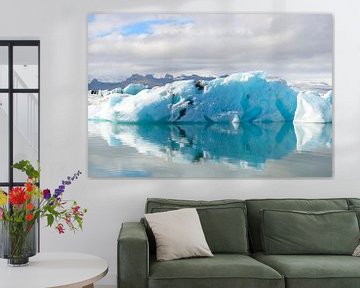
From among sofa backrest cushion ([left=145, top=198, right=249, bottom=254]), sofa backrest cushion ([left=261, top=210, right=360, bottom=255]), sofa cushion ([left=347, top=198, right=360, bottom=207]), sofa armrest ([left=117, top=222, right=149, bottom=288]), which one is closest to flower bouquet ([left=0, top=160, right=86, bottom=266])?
sofa armrest ([left=117, top=222, right=149, bottom=288])

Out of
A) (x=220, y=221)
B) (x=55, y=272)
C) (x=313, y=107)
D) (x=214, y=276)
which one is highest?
(x=313, y=107)

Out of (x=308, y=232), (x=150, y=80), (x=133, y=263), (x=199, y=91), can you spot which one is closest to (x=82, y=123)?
(x=150, y=80)

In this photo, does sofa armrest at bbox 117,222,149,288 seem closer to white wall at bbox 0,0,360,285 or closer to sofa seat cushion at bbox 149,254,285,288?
sofa seat cushion at bbox 149,254,285,288

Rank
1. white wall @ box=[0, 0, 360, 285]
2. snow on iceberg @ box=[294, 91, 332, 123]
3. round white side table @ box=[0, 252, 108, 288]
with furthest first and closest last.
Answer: snow on iceberg @ box=[294, 91, 332, 123], white wall @ box=[0, 0, 360, 285], round white side table @ box=[0, 252, 108, 288]

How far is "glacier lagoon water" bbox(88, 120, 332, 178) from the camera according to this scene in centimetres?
529

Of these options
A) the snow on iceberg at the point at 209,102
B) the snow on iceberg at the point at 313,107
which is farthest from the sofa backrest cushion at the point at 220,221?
the snow on iceberg at the point at 313,107

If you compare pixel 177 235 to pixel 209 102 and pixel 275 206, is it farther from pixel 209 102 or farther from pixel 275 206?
pixel 209 102

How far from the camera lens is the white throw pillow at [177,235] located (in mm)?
4449

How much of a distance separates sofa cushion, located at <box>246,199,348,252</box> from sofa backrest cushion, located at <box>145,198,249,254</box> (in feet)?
0.31

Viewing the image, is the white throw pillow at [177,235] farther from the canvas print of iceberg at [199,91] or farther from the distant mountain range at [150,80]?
the distant mountain range at [150,80]

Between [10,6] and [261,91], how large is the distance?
7.19 feet

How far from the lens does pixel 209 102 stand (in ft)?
17.4

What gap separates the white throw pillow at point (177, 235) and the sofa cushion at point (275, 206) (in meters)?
0.52

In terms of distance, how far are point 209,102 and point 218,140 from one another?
1.07 feet
